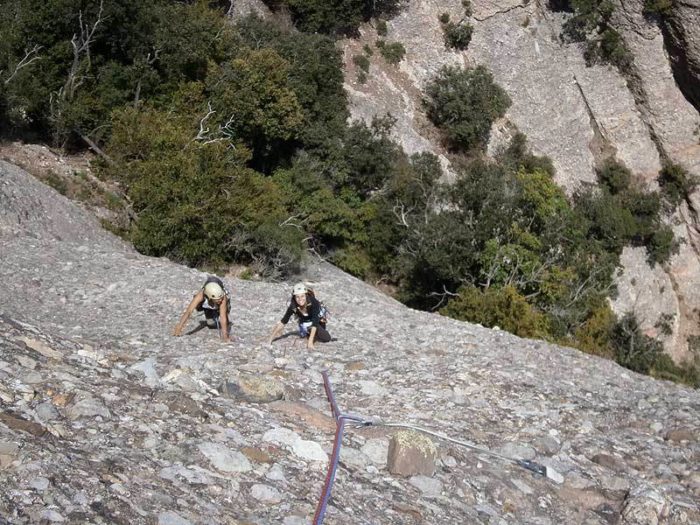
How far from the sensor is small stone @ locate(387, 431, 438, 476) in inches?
259

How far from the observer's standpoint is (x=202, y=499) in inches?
209

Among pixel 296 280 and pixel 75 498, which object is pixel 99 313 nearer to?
pixel 75 498

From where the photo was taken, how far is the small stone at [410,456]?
6.59 metres

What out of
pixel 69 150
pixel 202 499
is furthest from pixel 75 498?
pixel 69 150

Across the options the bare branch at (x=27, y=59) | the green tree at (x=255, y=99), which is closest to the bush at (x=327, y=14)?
the green tree at (x=255, y=99)

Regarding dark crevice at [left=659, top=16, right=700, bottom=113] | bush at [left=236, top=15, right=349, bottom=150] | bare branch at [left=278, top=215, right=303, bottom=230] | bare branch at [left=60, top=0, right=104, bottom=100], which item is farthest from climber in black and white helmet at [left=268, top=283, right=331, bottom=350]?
dark crevice at [left=659, top=16, right=700, bottom=113]

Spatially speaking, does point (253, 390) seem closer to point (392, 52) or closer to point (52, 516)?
point (52, 516)

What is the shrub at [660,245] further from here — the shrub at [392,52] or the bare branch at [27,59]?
the bare branch at [27,59]

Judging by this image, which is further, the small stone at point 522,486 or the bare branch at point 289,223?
the bare branch at point 289,223

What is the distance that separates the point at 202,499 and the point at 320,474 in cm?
121

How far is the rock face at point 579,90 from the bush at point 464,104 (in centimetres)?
58

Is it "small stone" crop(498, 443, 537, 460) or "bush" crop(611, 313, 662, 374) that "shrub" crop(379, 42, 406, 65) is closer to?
"bush" crop(611, 313, 662, 374)

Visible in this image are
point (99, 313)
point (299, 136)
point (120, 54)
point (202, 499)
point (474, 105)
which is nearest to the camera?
point (202, 499)

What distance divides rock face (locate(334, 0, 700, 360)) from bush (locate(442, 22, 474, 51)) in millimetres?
334
